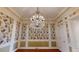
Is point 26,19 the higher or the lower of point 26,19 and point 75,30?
Result: the higher

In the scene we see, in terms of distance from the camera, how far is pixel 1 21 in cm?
266

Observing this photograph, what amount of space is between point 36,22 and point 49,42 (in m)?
2.71

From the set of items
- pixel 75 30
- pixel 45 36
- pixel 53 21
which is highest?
pixel 53 21

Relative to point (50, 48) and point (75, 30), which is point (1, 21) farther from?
point (50, 48)

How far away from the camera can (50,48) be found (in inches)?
197
